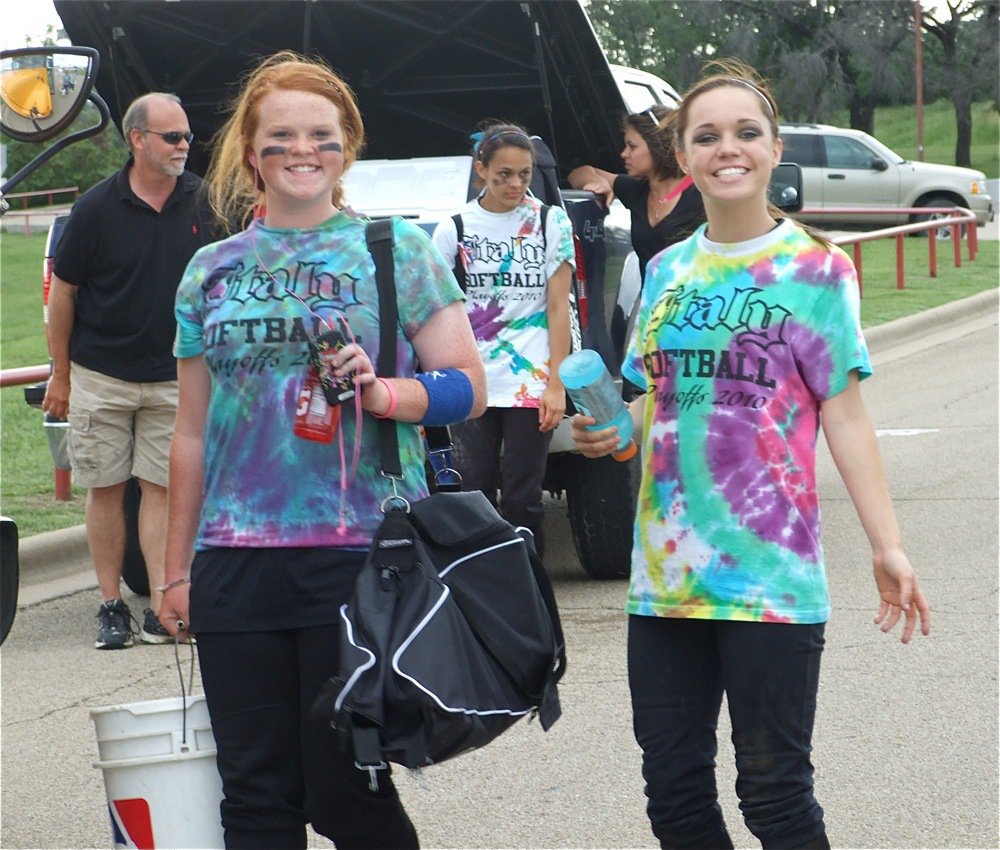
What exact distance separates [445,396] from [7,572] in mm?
895

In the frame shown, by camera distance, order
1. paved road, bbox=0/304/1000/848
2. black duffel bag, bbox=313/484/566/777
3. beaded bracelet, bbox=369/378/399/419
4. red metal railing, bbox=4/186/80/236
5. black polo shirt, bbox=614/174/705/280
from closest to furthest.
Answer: black duffel bag, bbox=313/484/566/777, beaded bracelet, bbox=369/378/399/419, paved road, bbox=0/304/1000/848, black polo shirt, bbox=614/174/705/280, red metal railing, bbox=4/186/80/236

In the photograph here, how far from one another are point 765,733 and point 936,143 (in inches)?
2041

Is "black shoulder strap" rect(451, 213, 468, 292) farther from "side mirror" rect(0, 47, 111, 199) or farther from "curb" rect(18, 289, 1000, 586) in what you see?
"side mirror" rect(0, 47, 111, 199)

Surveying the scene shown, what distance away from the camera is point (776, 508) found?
3.25 metres

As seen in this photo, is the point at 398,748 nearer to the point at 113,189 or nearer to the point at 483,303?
the point at 483,303

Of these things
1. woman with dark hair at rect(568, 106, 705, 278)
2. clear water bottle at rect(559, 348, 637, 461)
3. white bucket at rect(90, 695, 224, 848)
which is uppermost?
woman with dark hair at rect(568, 106, 705, 278)

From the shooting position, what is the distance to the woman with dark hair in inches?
269

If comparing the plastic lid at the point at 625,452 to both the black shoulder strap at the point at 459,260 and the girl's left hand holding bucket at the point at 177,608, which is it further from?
the black shoulder strap at the point at 459,260

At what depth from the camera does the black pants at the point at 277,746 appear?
3.24m

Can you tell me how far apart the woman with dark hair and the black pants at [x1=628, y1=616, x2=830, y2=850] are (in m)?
3.60

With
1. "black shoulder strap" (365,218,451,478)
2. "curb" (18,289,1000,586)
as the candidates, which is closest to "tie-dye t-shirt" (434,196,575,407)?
"curb" (18,289,1000,586)

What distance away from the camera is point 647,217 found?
23.3ft

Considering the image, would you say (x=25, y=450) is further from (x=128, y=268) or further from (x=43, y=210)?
(x=43, y=210)

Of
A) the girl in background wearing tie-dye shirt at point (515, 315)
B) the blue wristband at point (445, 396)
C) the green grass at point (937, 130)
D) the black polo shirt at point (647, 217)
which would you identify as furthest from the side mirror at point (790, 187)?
the green grass at point (937, 130)
